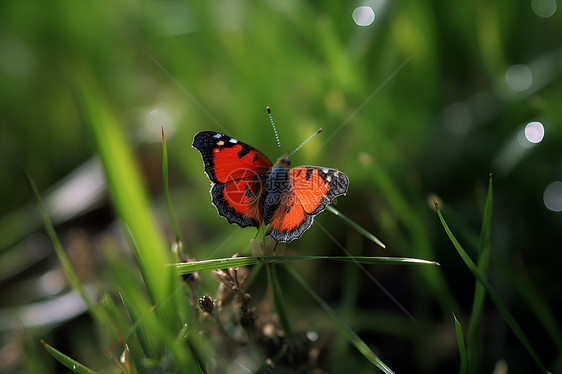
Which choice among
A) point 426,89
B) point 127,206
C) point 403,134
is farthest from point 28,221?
point 426,89

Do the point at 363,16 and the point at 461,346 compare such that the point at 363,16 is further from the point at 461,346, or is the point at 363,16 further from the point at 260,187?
the point at 461,346

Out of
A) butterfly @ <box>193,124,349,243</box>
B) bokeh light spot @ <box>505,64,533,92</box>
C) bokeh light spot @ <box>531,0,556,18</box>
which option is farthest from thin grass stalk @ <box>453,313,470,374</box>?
bokeh light spot @ <box>531,0,556,18</box>

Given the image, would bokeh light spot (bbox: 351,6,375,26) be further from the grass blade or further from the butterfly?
the grass blade

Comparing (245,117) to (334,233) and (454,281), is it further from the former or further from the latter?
(454,281)

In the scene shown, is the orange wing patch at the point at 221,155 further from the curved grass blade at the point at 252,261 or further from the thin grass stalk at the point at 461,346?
the thin grass stalk at the point at 461,346

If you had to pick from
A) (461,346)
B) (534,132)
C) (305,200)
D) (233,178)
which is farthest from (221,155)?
(534,132)

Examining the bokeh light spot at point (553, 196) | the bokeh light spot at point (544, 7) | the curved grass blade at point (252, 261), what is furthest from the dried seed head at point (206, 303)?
the bokeh light spot at point (544, 7)
